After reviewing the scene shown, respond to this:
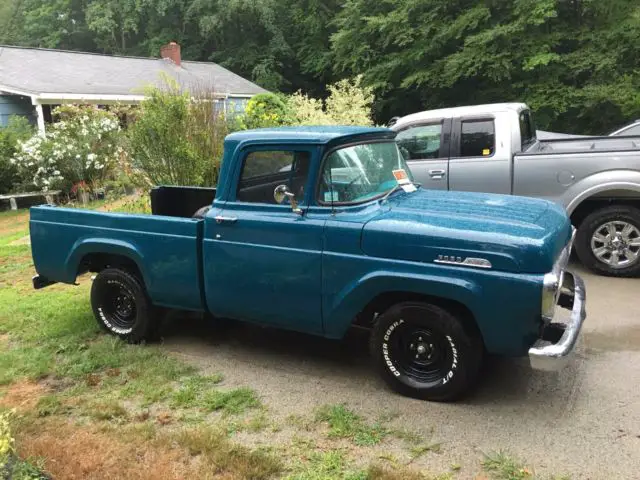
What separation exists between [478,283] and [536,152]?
4.26 meters

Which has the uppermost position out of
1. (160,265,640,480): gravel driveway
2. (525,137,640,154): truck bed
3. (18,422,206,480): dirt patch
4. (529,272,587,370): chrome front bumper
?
(525,137,640,154): truck bed

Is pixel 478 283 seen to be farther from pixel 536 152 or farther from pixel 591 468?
pixel 536 152

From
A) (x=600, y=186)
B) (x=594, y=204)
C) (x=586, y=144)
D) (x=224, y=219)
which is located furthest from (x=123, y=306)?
(x=586, y=144)

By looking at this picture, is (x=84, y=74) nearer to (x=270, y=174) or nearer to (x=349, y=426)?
(x=270, y=174)

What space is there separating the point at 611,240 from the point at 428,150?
255 cm

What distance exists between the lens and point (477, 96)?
2198cm

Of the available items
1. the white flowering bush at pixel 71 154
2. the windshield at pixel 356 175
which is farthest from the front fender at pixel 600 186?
the white flowering bush at pixel 71 154

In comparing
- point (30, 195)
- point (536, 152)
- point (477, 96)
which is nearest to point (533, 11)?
point (477, 96)

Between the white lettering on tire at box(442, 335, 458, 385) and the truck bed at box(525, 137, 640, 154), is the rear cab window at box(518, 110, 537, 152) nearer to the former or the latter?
the truck bed at box(525, 137, 640, 154)

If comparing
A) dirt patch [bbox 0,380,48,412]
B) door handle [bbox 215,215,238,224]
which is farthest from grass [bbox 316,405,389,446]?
dirt patch [bbox 0,380,48,412]

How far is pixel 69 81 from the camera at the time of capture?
19.6m

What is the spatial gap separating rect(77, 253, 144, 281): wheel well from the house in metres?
11.4

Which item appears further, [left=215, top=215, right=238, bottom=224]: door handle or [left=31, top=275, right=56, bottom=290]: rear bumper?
[left=31, top=275, right=56, bottom=290]: rear bumper

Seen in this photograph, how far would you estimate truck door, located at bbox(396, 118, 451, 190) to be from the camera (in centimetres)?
743
